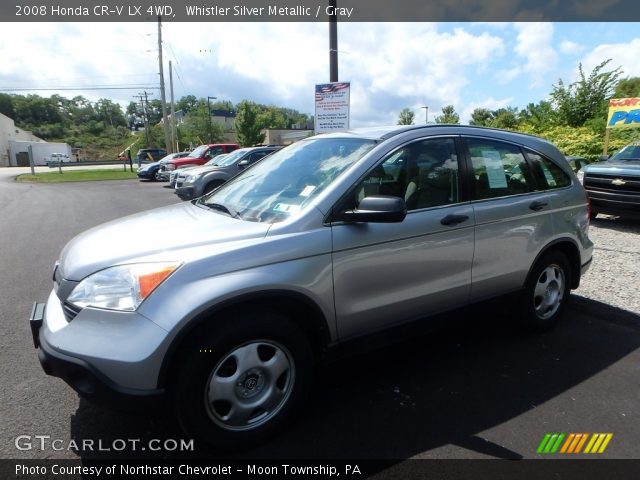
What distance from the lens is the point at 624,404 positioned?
284cm

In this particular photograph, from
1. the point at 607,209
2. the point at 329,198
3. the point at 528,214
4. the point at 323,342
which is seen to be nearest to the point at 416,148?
the point at 329,198

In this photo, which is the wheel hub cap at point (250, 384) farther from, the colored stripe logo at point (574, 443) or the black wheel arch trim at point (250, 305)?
the colored stripe logo at point (574, 443)

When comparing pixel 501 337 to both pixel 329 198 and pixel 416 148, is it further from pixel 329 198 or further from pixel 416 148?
pixel 329 198

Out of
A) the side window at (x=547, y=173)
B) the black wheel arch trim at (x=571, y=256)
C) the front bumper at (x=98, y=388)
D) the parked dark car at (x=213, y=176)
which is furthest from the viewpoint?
the parked dark car at (x=213, y=176)

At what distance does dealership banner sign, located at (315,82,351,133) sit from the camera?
894 centimetres

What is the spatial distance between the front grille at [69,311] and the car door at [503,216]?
2656 mm

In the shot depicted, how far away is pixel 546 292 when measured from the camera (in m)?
3.86

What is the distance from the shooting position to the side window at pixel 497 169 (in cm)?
335

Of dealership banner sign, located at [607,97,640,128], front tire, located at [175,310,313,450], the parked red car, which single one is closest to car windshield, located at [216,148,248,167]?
the parked red car

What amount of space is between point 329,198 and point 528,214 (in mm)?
1911

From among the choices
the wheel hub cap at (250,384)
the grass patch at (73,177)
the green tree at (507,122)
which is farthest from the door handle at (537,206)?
the grass patch at (73,177)

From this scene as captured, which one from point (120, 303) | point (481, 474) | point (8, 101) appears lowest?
point (481, 474)

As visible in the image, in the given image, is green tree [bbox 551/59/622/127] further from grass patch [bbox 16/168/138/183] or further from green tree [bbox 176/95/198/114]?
green tree [bbox 176/95/198/114]

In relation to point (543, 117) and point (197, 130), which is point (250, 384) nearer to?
point (543, 117)
